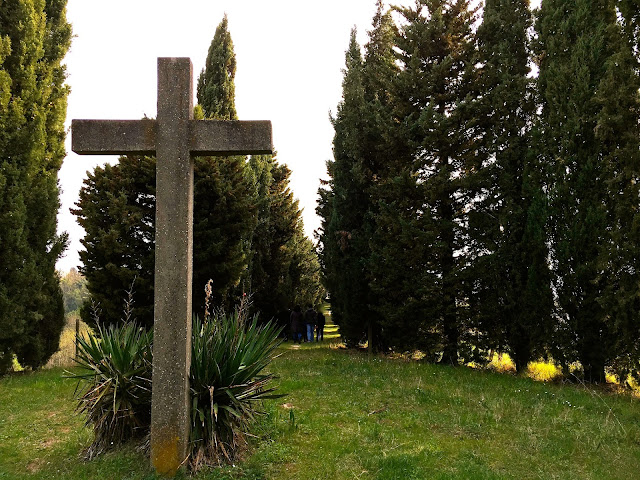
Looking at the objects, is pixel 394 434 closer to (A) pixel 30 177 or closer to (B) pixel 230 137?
(B) pixel 230 137

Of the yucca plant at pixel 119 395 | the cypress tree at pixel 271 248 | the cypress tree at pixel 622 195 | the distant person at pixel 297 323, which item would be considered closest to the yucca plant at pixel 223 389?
the yucca plant at pixel 119 395

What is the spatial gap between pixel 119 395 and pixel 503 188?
967 cm

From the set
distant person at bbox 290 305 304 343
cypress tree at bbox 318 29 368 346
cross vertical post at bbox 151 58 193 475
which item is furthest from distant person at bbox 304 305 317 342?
cross vertical post at bbox 151 58 193 475

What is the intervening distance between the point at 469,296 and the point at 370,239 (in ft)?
10.5

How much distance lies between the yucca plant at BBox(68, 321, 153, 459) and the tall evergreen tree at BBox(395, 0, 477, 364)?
7.74 meters

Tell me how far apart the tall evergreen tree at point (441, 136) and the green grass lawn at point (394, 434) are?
2.94 metres

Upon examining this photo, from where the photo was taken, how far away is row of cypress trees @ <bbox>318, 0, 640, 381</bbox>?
28.0ft

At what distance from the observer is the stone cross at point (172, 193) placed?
4160 millimetres

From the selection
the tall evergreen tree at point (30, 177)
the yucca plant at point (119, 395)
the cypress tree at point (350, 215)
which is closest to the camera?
the yucca plant at point (119, 395)

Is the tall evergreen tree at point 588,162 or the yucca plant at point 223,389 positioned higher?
the tall evergreen tree at point 588,162

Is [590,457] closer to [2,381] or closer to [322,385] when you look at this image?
[322,385]

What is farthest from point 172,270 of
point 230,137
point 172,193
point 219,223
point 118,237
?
point 219,223

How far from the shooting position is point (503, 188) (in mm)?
10812

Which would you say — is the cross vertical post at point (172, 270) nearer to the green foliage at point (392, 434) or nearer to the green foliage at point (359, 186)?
the green foliage at point (392, 434)
